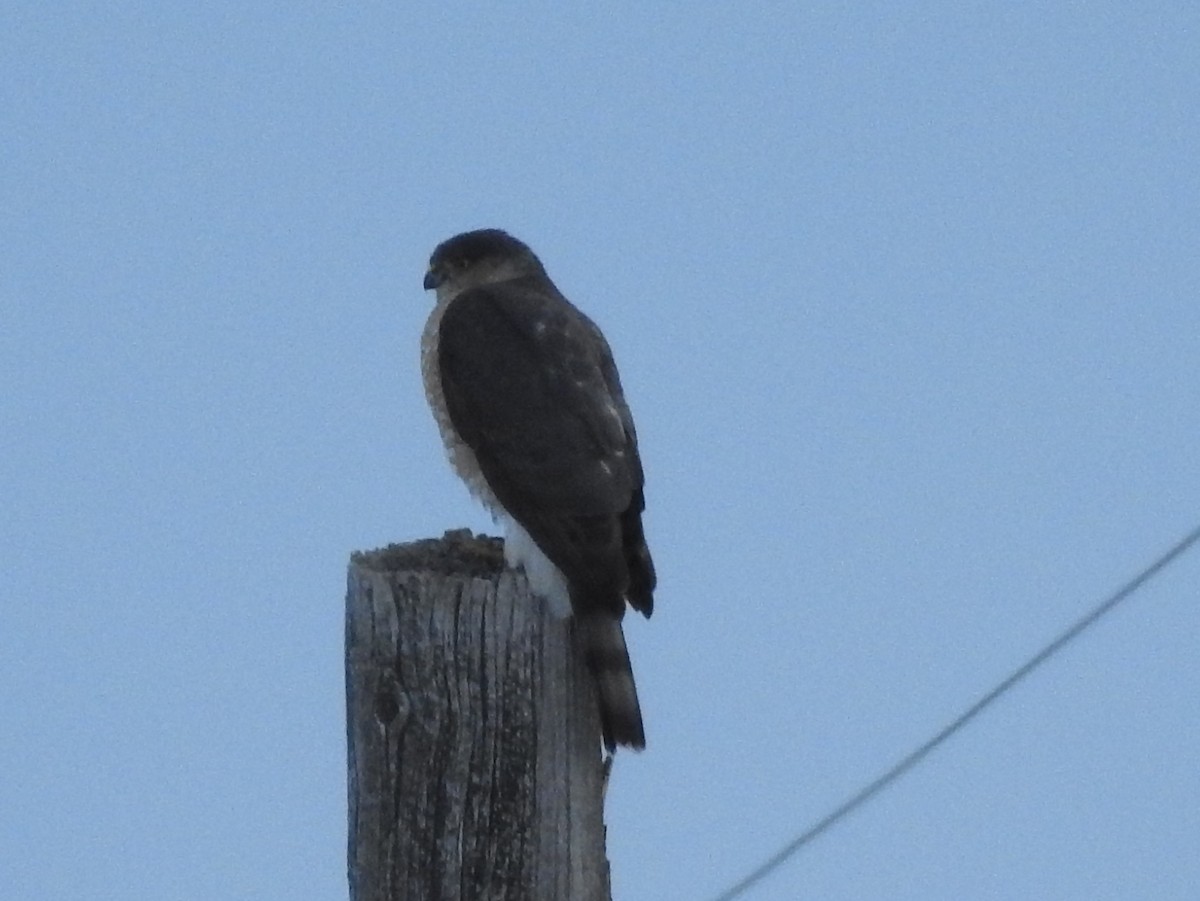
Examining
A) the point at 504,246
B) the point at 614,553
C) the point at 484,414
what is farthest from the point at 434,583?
the point at 504,246

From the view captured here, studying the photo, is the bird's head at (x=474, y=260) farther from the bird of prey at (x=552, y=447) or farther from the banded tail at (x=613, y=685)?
the banded tail at (x=613, y=685)

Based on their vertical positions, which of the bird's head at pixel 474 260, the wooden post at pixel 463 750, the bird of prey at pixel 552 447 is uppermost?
the bird's head at pixel 474 260

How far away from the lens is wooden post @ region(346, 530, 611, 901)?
3039 mm

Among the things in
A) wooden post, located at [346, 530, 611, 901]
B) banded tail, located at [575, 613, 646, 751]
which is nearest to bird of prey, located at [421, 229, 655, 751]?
banded tail, located at [575, 613, 646, 751]

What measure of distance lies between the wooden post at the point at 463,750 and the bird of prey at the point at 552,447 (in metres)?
0.28

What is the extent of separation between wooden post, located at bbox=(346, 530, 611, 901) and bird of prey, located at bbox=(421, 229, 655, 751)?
0.28m

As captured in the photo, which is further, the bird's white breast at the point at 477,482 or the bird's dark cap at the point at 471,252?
the bird's dark cap at the point at 471,252

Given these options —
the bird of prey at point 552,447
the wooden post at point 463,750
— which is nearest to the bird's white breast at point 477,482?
the bird of prey at point 552,447

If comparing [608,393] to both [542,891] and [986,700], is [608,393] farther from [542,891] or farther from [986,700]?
[542,891]

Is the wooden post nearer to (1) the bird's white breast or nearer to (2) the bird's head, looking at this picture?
(1) the bird's white breast

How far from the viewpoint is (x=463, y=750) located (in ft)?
10.1

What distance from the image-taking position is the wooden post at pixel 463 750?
9.97ft

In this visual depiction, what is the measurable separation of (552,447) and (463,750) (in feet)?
6.07

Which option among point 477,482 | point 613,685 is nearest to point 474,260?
point 477,482
